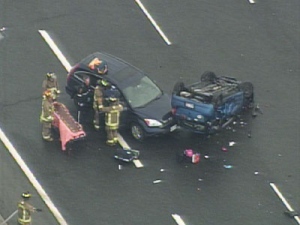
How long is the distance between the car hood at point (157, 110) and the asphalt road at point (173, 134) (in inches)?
28.3

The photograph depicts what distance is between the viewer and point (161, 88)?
109 feet

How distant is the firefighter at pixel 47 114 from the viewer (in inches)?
1193

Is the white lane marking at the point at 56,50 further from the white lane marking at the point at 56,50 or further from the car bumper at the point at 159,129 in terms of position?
the car bumper at the point at 159,129

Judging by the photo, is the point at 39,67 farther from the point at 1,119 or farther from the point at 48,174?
the point at 48,174

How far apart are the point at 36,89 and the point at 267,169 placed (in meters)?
7.09

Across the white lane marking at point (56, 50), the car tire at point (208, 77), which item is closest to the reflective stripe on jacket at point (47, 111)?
the white lane marking at point (56, 50)

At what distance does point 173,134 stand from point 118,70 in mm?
2325

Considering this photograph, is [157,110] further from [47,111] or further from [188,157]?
[47,111]

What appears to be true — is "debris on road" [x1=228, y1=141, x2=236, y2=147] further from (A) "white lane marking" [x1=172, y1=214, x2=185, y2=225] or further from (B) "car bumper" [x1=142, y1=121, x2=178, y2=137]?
(A) "white lane marking" [x1=172, y1=214, x2=185, y2=225]

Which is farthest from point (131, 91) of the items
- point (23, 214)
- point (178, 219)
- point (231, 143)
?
point (23, 214)

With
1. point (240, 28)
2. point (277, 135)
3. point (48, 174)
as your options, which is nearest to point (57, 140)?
point (48, 174)

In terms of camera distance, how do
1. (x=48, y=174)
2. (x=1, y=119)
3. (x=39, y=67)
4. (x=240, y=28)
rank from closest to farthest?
(x=48, y=174)
(x=1, y=119)
(x=39, y=67)
(x=240, y=28)

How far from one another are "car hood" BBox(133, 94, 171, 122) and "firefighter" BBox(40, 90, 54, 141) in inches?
89.1

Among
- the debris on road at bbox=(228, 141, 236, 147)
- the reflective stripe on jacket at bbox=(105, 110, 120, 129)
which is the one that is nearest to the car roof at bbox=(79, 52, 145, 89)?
the reflective stripe on jacket at bbox=(105, 110, 120, 129)
